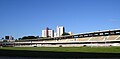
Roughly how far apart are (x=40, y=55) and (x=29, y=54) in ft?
2.28

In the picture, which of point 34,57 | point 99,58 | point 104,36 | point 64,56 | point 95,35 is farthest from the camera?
point 95,35

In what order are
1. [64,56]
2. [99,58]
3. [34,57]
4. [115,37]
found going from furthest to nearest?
1. [115,37]
2. [99,58]
3. [64,56]
4. [34,57]

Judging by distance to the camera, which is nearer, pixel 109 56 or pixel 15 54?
pixel 15 54

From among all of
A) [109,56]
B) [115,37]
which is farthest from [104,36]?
[109,56]

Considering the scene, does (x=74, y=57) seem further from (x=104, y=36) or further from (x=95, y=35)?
(x=95, y=35)

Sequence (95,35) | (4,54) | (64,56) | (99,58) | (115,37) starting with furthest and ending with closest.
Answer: (95,35) → (115,37) → (99,58) → (64,56) → (4,54)

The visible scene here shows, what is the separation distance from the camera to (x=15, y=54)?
13.5 meters

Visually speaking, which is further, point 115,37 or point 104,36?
point 104,36

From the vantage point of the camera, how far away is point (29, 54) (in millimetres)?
13977

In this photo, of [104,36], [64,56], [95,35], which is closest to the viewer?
[64,56]

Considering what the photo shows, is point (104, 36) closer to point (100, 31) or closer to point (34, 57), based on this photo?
point (100, 31)

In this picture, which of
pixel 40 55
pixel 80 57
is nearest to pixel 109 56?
pixel 80 57

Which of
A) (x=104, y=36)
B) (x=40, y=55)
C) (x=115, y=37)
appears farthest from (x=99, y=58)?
(x=104, y=36)

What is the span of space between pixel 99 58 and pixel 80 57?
1.40 metres
